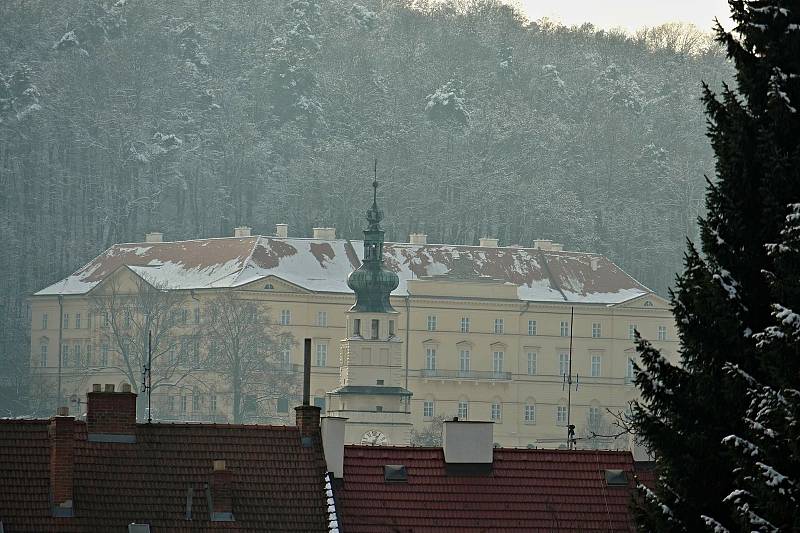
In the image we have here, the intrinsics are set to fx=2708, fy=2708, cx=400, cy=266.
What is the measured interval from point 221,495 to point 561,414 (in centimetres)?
11558

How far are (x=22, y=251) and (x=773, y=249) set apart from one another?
15988cm

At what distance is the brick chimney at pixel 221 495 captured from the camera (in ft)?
87.0

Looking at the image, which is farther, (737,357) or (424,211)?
(424,211)

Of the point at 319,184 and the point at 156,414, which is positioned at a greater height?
the point at 319,184

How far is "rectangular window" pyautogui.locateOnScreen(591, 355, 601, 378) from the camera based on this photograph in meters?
144

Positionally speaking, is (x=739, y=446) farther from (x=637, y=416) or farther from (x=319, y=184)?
(x=319, y=184)

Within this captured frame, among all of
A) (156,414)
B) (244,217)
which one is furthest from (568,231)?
(156,414)

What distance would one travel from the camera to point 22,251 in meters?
174

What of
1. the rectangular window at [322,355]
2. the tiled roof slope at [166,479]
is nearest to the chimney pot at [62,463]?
the tiled roof slope at [166,479]

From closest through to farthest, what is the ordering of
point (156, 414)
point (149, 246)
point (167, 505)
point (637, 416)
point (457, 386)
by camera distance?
point (637, 416) < point (167, 505) < point (156, 414) < point (457, 386) < point (149, 246)

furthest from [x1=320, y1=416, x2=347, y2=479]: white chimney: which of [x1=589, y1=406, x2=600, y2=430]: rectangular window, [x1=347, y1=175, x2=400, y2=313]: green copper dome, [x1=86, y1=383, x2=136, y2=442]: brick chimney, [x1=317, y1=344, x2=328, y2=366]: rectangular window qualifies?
[x1=317, y1=344, x2=328, y2=366]: rectangular window

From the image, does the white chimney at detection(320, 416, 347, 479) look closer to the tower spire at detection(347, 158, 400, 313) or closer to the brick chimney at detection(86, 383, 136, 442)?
→ the brick chimney at detection(86, 383, 136, 442)

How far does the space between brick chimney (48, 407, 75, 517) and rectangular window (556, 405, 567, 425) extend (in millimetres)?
114561

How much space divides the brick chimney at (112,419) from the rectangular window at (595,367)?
11752cm
